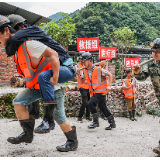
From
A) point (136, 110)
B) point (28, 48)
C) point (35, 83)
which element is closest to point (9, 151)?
point (35, 83)

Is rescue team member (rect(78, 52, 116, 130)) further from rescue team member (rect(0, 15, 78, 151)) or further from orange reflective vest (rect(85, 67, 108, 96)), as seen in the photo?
rescue team member (rect(0, 15, 78, 151))

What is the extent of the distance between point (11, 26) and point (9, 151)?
1.95m

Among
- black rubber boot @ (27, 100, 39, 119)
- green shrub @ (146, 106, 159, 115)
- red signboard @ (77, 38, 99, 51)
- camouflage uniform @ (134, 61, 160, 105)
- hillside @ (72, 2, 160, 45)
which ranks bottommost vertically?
green shrub @ (146, 106, 159, 115)

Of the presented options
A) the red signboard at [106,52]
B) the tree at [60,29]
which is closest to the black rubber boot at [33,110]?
the red signboard at [106,52]

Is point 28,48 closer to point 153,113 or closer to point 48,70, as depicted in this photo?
point 48,70

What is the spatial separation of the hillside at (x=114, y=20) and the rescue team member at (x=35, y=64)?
90.6 feet

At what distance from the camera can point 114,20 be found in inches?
1373

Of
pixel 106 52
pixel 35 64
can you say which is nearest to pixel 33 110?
pixel 35 64

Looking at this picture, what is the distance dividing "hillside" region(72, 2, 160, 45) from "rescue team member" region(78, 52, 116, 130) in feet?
82.1

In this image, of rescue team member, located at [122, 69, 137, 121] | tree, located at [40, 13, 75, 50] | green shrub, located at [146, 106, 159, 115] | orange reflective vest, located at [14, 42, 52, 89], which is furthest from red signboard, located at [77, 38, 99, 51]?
orange reflective vest, located at [14, 42, 52, 89]

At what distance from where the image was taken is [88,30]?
31078 mm

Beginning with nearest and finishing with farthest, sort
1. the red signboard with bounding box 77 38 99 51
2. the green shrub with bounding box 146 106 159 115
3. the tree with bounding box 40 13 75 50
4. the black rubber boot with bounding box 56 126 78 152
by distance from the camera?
the black rubber boot with bounding box 56 126 78 152 → the green shrub with bounding box 146 106 159 115 → the red signboard with bounding box 77 38 99 51 → the tree with bounding box 40 13 75 50

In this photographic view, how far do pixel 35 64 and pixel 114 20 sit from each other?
35169 millimetres

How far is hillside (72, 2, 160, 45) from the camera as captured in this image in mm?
31031
